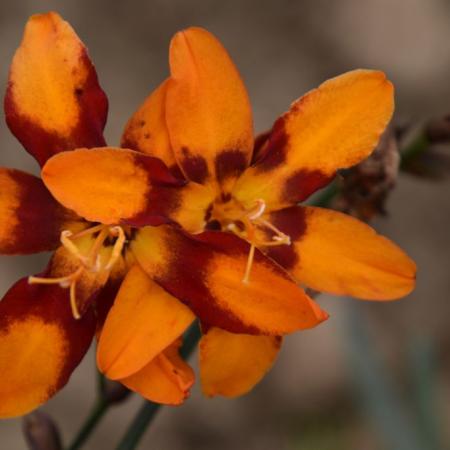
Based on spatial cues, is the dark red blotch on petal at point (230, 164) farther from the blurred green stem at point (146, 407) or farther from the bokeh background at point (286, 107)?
the bokeh background at point (286, 107)

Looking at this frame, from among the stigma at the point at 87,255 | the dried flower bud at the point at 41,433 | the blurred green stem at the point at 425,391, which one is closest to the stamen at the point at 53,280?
the stigma at the point at 87,255

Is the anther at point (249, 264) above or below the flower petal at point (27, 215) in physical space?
above

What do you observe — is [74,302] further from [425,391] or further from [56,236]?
[425,391]

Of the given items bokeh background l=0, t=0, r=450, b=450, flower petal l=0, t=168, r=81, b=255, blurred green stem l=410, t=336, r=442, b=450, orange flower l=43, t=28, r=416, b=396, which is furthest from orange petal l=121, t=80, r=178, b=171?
bokeh background l=0, t=0, r=450, b=450

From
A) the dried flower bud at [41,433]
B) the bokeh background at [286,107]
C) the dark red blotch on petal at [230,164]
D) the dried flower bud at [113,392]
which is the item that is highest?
the dark red blotch on petal at [230,164]

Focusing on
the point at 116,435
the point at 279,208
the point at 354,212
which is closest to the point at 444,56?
the point at 116,435

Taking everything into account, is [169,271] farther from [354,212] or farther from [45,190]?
[354,212]

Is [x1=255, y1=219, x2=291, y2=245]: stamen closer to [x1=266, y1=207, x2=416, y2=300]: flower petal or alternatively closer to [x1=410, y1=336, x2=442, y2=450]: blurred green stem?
[x1=266, y1=207, x2=416, y2=300]: flower petal
